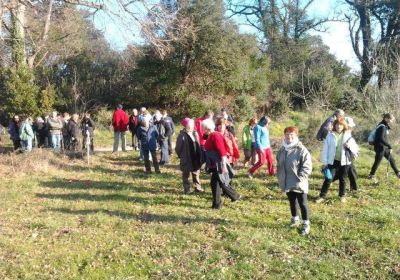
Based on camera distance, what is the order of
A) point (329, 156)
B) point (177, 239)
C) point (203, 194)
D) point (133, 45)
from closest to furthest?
point (177, 239), point (329, 156), point (203, 194), point (133, 45)

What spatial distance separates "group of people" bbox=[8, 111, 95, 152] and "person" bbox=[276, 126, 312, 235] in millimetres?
8627

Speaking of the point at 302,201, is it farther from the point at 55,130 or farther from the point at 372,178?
the point at 55,130

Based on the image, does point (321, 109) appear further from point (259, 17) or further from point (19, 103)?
point (259, 17)

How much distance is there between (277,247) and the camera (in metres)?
6.54

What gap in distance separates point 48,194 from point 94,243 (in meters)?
3.49

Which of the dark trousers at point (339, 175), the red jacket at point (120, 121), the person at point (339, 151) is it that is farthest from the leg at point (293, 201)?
the red jacket at point (120, 121)

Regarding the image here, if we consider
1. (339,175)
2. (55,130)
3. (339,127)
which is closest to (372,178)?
(339,175)

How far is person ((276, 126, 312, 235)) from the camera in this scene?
6.98 metres

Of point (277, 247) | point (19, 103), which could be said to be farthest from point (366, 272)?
point (19, 103)

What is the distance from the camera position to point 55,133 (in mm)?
15477

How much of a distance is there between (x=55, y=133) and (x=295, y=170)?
10.9m

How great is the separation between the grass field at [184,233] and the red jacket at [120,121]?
439cm

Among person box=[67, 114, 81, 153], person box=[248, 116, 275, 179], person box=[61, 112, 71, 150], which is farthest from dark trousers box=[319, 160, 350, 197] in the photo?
person box=[61, 112, 71, 150]

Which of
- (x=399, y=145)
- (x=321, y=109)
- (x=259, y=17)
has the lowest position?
(x=399, y=145)
